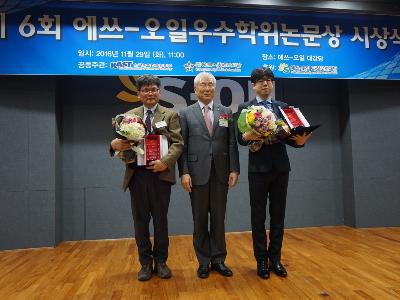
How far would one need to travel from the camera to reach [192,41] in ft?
12.2

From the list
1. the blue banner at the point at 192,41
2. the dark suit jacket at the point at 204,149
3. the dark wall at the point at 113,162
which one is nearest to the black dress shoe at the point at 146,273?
the dark suit jacket at the point at 204,149

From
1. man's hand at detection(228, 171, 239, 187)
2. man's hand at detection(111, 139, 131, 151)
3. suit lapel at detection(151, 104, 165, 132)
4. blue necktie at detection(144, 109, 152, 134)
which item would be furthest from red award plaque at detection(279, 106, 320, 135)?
man's hand at detection(111, 139, 131, 151)

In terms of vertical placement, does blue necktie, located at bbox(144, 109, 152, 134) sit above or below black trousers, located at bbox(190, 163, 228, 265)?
above

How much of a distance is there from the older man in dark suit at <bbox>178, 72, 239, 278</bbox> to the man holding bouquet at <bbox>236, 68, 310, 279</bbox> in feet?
0.52

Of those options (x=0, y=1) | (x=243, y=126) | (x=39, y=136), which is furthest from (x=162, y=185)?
(x=0, y=1)

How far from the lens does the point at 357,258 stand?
2885 mm

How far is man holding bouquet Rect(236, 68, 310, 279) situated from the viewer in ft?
7.86

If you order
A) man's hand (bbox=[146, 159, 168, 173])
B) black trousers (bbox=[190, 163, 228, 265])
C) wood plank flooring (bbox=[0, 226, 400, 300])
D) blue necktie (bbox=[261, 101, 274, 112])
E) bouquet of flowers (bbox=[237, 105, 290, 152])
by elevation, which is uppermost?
blue necktie (bbox=[261, 101, 274, 112])

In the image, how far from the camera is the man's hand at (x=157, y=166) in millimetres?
2332

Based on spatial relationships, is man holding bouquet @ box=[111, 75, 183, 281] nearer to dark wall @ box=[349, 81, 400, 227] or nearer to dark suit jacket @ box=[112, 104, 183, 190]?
dark suit jacket @ box=[112, 104, 183, 190]

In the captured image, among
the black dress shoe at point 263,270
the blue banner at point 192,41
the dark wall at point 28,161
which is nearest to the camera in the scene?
the black dress shoe at point 263,270

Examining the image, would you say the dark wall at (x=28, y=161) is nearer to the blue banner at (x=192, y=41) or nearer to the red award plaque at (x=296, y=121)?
the blue banner at (x=192, y=41)

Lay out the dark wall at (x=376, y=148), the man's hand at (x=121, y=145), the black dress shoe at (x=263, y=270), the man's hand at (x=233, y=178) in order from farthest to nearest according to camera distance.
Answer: the dark wall at (x=376, y=148) → the man's hand at (x=233, y=178) → the black dress shoe at (x=263, y=270) → the man's hand at (x=121, y=145)

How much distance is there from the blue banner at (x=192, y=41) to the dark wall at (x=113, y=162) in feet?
1.35
